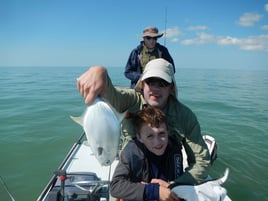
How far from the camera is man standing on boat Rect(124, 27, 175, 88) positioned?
572 cm

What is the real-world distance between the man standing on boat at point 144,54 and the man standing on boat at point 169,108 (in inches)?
124

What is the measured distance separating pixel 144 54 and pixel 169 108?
3549 millimetres

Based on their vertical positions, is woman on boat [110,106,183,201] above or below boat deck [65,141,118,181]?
above

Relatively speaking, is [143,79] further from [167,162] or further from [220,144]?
[220,144]

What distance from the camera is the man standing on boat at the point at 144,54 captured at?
572 centimetres

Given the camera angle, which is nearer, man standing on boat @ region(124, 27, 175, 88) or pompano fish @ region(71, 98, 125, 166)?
pompano fish @ region(71, 98, 125, 166)

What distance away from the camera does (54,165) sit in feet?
23.4

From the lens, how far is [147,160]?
233 centimetres

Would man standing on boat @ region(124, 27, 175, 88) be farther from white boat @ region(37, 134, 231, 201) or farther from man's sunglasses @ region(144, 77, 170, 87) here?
man's sunglasses @ region(144, 77, 170, 87)

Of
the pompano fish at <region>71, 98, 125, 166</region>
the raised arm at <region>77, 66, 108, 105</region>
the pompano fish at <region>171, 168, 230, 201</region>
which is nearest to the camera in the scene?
the pompano fish at <region>71, 98, 125, 166</region>

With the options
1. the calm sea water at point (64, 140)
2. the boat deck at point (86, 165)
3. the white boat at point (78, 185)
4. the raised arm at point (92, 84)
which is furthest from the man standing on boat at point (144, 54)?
the raised arm at point (92, 84)

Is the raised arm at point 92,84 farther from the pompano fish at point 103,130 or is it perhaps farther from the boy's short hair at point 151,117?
the boy's short hair at point 151,117

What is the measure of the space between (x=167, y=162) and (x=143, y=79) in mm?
845

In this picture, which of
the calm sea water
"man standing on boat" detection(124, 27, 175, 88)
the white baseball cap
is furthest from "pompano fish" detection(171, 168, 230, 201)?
the calm sea water
